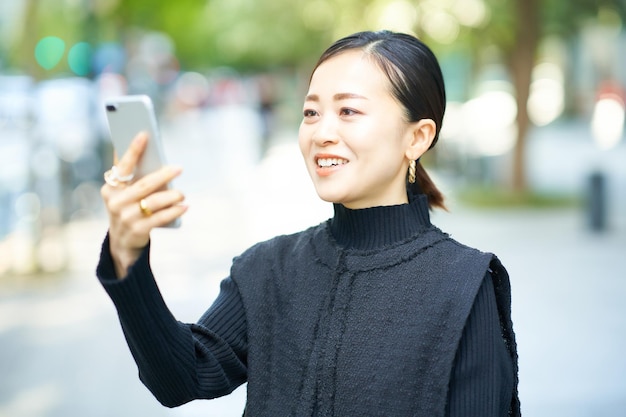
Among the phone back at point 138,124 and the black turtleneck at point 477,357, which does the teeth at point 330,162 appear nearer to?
the black turtleneck at point 477,357

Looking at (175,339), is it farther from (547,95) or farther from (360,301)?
(547,95)

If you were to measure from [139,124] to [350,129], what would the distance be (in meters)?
0.55

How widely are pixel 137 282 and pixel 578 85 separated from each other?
41221mm

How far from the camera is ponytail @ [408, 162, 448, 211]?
226 centimetres

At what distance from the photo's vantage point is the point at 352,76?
2.02 metres

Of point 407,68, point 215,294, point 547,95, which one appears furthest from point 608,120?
point 407,68

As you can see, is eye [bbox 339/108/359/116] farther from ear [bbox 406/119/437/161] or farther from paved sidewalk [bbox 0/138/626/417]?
paved sidewalk [bbox 0/138/626/417]

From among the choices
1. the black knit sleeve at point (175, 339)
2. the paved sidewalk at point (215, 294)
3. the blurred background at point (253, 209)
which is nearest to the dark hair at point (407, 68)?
the black knit sleeve at point (175, 339)

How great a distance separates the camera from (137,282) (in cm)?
168

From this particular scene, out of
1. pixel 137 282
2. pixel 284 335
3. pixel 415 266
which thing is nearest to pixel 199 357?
pixel 284 335

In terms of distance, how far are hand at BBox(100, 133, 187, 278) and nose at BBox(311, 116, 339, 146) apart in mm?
487

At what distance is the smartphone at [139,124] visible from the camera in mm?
1580

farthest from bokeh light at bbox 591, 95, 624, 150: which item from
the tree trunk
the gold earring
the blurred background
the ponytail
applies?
the gold earring

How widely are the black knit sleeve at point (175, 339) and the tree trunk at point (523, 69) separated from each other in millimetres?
13516
